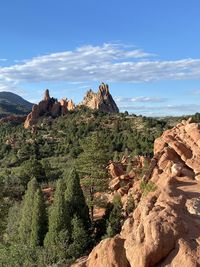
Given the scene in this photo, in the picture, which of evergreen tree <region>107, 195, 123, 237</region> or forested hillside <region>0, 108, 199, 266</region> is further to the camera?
evergreen tree <region>107, 195, 123, 237</region>

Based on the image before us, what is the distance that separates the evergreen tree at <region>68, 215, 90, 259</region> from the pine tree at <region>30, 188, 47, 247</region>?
3.49 m

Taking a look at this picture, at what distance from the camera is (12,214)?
51312mm

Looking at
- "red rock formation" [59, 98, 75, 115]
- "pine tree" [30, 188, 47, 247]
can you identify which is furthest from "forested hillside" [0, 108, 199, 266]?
"red rock formation" [59, 98, 75, 115]

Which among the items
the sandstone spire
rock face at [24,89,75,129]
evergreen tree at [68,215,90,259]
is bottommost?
evergreen tree at [68,215,90,259]

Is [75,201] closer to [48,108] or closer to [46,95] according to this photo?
[48,108]

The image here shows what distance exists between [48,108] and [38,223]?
419ft

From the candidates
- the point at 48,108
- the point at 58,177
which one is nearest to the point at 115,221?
the point at 58,177

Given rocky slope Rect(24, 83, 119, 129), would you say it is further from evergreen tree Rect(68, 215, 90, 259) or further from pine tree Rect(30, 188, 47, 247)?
evergreen tree Rect(68, 215, 90, 259)

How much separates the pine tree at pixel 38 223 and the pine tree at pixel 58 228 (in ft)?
6.76

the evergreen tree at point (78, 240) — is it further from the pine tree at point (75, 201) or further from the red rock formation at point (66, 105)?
the red rock formation at point (66, 105)

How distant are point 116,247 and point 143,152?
2897 inches

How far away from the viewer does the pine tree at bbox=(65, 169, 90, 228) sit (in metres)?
40.0

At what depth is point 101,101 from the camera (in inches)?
6816

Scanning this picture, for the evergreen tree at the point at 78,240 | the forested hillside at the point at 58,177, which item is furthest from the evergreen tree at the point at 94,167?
the evergreen tree at the point at 78,240
